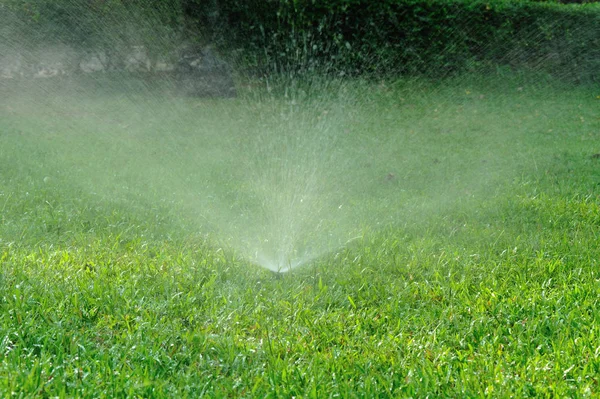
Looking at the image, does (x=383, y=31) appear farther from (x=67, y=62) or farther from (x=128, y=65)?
(x=67, y=62)

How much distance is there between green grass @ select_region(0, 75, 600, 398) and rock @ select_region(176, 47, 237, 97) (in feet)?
6.43

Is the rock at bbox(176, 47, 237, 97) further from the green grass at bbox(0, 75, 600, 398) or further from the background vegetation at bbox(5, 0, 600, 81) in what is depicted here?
the green grass at bbox(0, 75, 600, 398)

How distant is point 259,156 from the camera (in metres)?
7.56

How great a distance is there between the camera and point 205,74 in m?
10.5

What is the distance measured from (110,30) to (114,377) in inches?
350

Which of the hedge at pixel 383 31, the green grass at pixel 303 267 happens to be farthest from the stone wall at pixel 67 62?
the green grass at pixel 303 267

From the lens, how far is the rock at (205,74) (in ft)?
34.3

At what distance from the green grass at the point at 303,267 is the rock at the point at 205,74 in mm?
1960

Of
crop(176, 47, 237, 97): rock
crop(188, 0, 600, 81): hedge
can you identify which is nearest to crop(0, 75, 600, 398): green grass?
crop(176, 47, 237, 97): rock

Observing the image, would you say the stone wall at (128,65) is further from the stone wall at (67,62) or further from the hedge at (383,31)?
the hedge at (383,31)

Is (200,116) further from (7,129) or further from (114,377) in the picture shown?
(114,377)

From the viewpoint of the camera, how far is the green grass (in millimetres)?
2730

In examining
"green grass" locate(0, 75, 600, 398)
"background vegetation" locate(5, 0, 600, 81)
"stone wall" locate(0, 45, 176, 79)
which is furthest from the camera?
"stone wall" locate(0, 45, 176, 79)

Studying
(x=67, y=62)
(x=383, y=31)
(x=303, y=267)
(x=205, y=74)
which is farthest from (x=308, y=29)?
(x=303, y=267)
